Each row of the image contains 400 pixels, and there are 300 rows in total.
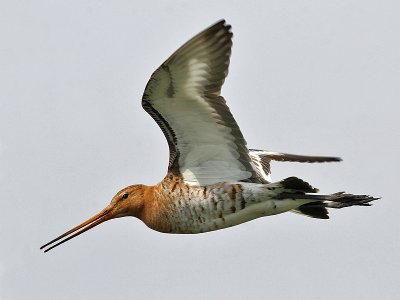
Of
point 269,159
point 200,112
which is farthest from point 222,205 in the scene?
point 269,159

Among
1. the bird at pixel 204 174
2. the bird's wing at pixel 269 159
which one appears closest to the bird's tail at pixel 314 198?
the bird at pixel 204 174

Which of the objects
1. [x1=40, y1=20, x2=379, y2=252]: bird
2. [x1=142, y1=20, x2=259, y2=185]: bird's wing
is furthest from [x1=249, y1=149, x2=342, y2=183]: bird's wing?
[x1=142, y1=20, x2=259, y2=185]: bird's wing

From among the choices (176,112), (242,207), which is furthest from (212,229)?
(176,112)

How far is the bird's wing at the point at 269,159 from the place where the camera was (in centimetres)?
1603

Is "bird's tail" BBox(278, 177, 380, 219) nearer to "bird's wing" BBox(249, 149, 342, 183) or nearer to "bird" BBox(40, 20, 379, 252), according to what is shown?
"bird" BBox(40, 20, 379, 252)

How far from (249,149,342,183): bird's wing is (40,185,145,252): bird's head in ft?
6.31

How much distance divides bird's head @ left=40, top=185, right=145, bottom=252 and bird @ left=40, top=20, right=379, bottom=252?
2 centimetres

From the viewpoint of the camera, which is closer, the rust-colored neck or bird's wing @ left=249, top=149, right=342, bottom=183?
the rust-colored neck

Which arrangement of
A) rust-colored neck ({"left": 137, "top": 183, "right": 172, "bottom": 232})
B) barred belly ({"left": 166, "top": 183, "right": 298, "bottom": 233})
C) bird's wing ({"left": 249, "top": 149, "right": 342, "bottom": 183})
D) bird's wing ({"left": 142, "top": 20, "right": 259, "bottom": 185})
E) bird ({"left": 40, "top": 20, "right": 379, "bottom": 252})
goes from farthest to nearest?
bird's wing ({"left": 249, "top": 149, "right": 342, "bottom": 183})
rust-colored neck ({"left": 137, "top": 183, "right": 172, "bottom": 232})
barred belly ({"left": 166, "top": 183, "right": 298, "bottom": 233})
bird ({"left": 40, "top": 20, "right": 379, "bottom": 252})
bird's wing ({"left": 142, "top": 20, "right": 259, "bottom": 185})

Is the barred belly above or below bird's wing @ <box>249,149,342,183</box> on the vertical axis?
below

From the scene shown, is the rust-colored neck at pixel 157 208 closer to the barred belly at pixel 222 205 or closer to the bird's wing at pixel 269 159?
the barred belly at pixel 222 205

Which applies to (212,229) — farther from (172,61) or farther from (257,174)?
(172,61)

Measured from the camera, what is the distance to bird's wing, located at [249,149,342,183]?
16.0 m

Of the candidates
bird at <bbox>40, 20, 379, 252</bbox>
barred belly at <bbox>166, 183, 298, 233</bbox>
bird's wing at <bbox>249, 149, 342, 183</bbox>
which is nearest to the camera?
bird at <bbox>40, 20, 379, 252</bbox>
